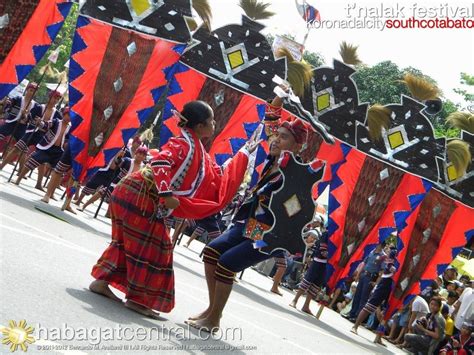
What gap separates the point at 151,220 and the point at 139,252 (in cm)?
26

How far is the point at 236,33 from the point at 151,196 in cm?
876

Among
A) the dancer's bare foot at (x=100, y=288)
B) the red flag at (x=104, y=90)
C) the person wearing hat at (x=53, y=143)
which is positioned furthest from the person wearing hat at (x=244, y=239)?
the person wearing hat at (x=53, y=143)

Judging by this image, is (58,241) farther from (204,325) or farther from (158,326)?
(158,326)

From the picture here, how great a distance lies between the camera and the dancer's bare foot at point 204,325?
22.3ft

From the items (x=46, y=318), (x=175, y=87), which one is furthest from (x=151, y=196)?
(x=175, y=87)

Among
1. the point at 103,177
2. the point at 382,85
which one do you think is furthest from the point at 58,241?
the point at 382,85

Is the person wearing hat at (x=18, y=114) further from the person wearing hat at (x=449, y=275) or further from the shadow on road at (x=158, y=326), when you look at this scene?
the shadow on road at (x=158, y=326)

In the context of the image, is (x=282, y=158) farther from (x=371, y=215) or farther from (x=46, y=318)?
(x=371, y=215)

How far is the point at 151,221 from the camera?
6.53 metres

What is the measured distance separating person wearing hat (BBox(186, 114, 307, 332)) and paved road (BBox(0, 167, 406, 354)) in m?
0.27

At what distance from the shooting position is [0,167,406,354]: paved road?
5.02m

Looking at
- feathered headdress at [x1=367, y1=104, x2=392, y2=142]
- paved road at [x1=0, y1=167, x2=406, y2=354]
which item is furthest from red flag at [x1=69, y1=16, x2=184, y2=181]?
feathered headdress at [x1=367, y1=104, x2=392, y2=142]

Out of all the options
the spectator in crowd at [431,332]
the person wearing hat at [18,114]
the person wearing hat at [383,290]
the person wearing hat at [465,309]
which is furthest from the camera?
the person wearing hat at [18,114]

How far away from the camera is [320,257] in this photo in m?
14.6
